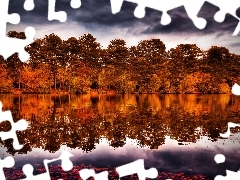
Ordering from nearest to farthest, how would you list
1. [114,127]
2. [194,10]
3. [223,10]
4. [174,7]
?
[194,10] < [174,7] < [223,10] < [114,127]

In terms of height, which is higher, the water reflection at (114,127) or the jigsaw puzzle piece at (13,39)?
the jigsaw puzzle piece at (13,39)

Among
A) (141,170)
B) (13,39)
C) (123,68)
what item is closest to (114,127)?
(13,39)

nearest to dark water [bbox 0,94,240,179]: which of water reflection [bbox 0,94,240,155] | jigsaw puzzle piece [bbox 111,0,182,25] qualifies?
water reflection [bbox 0,94,240,155]

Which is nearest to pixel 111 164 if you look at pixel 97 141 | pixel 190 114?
pixel 97 141

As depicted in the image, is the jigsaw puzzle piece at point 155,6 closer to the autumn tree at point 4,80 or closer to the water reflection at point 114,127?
the water reflection at point 114,127

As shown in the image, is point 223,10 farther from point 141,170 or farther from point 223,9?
point 141,170

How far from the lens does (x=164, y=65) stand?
183 ft

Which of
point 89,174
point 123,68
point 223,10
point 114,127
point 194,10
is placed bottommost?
point 114,127

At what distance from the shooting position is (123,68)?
2237 inches

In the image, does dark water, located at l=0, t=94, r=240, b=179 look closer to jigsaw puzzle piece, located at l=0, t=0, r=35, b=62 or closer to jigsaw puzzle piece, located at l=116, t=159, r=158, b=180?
jigsaw puzzle piece, located at l=0, t=0, r=35, b=62

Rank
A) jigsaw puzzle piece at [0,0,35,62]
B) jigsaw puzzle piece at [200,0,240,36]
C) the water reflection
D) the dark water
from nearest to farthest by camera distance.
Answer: jigsaw puzzle piece at [200,0,240,36] → jigsaw puzzle piece at [0,0,35,62] → the dark water → the water reflection

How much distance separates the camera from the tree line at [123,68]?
175 ft

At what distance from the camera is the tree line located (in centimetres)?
5325

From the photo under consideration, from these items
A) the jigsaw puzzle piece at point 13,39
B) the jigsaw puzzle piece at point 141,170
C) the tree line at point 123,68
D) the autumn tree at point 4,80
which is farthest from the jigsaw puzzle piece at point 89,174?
the tree line at point 123,68
